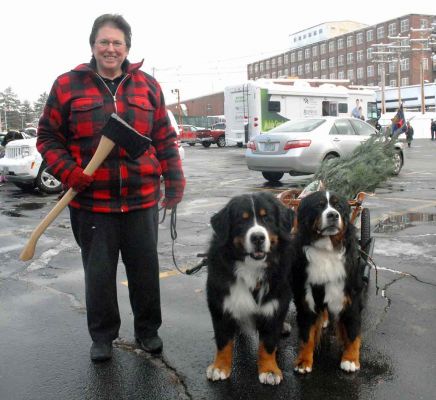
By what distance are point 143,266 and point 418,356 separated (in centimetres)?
205

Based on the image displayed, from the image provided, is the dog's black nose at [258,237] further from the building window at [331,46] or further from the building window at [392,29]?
the building window at [331,46]

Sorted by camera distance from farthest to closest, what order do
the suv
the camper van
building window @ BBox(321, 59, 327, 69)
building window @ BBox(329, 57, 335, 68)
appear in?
building window @ BBox(321, 59, 327, 69), building window @ BBox(329, 57, 335, 68), the camper van, the suv

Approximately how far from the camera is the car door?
43.2 ft

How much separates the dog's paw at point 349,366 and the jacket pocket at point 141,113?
6.74ft

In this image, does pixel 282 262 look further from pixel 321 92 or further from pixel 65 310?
pixel 321 92

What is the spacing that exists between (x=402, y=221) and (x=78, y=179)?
20.7 feet

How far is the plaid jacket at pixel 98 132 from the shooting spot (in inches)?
131

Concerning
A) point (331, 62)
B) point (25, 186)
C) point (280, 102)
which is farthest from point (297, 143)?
point (331, 62)

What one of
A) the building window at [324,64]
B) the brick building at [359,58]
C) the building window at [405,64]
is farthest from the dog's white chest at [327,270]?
the building window at [324,64]

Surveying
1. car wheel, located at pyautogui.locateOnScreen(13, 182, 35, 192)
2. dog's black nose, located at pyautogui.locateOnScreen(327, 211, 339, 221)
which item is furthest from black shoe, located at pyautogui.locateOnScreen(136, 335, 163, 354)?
car wheel, located at pyautogui.locateOnScreen(13, 182, 35, 192)

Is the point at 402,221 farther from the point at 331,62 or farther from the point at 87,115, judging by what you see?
the point at 331,62

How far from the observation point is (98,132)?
3.36m

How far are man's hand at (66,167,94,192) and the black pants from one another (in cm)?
25

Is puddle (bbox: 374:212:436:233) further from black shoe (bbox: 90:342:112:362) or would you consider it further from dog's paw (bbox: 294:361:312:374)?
black shoe (bbox: 90:342:112:362)
